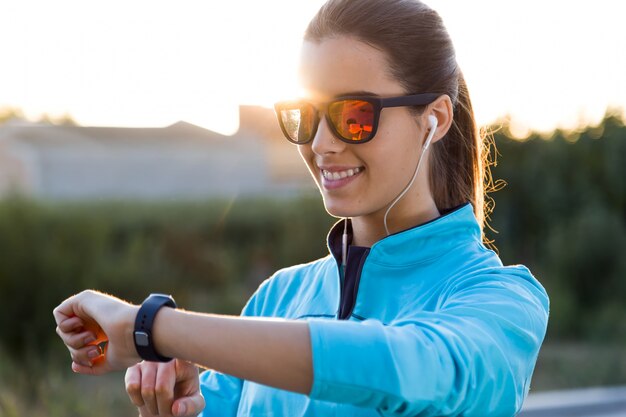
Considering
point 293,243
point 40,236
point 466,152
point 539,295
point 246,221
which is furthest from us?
point 246,221

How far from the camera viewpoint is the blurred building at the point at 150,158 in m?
37.2

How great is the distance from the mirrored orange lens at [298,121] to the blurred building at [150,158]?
111 feet

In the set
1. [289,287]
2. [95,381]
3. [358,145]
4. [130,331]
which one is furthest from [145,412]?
[95,381]

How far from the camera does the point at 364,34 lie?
1978 mm

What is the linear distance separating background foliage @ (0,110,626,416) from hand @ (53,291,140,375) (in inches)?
251

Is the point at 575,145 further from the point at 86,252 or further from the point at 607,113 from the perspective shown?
the point at 86,252

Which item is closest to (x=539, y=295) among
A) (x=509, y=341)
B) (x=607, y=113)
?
(x=509, y=341)

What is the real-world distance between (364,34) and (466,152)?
512mm

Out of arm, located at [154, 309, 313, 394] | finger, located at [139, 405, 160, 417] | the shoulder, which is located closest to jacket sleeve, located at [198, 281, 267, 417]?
the shoulder

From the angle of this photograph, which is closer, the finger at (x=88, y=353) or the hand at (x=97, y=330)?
the hand at (x=97, y=330)

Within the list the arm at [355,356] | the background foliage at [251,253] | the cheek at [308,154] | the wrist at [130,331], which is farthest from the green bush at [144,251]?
the arm at [355,356]

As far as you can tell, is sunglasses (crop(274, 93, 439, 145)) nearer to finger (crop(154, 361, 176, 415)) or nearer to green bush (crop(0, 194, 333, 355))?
finger (crop(154, 361, 176, 415))

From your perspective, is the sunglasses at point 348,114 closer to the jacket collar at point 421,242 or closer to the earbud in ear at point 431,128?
the earbud in ear at point 431,128

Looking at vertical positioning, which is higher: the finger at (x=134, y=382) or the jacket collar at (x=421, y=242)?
the jacket collar at (x=421, y=242)
